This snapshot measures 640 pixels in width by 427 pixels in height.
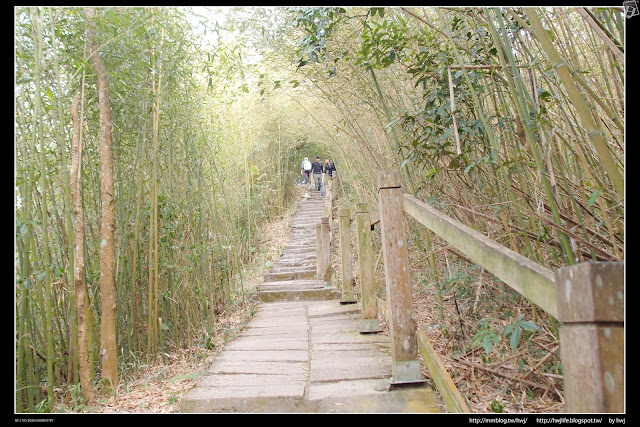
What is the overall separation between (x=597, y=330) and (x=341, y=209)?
11.9ft

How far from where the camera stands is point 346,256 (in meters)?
4.31

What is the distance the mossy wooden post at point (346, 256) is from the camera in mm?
4293

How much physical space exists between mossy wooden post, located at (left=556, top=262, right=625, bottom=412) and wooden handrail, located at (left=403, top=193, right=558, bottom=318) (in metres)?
0.07

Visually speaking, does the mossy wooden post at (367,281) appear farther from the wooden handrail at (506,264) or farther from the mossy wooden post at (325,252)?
the mossy wooden post at (325,252)

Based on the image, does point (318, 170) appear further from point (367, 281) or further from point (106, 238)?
point (106, 238)

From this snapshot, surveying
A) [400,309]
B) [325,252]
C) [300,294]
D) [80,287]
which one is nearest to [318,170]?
[325,252]

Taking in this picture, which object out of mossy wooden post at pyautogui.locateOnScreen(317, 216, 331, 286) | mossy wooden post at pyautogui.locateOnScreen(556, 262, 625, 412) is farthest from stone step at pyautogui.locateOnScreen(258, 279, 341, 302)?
mossy wooden post at pyautogui.locateOnScreen(556, 262, 625, 412)

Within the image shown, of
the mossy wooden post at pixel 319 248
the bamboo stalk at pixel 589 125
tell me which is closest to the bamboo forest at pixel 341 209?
the bamboo stalk at pixel 589 125

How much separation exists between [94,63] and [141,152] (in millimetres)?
689

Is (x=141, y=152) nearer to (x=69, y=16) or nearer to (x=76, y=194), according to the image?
(x=76, y=194)

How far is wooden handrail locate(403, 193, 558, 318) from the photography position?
0.93 meters

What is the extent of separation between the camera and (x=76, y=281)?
2.65 m

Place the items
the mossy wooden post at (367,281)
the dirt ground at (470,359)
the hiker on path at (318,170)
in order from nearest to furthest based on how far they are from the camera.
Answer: the dirt ground at (470,359), the mossy wooden post at (367,281), the hiker on path at (318,170)

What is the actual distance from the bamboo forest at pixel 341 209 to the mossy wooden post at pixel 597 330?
221 mm
